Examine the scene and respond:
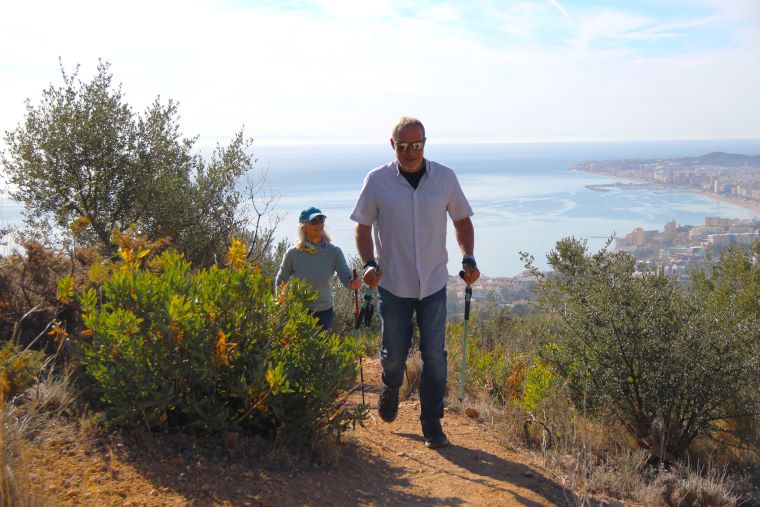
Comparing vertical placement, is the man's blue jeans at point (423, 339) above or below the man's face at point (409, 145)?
below

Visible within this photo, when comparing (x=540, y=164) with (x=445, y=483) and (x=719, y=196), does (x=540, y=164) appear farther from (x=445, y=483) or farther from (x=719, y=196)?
(x=445, y=483)

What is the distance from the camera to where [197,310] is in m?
4.14

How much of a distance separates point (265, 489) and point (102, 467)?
92 cm

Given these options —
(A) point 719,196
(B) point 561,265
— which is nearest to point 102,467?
(B) point 561,265

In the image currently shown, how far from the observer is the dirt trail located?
3701mm

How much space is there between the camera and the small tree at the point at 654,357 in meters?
5.64

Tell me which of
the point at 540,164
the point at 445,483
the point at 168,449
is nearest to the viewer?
the point at 168,449

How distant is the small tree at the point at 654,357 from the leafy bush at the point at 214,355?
2387 mm

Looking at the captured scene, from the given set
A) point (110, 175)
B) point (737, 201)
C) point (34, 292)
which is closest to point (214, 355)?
point (34, 292)

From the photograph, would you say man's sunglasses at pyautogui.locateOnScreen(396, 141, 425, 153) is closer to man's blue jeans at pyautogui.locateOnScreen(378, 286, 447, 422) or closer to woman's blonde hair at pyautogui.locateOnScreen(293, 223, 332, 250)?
man's blue jeans at pyautogui.locateOnScreen(378, 286, 447, 422)

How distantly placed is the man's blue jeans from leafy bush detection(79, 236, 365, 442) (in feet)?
2.36

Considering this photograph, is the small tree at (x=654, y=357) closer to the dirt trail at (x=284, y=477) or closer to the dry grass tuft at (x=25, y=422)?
the dirt trail at (x=284, y=477)

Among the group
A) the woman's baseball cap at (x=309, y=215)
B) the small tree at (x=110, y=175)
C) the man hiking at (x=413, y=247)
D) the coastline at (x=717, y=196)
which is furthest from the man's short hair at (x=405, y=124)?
the coastline at (x=717, y=196)

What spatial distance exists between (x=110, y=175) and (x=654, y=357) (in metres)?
8.46
